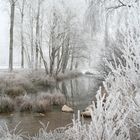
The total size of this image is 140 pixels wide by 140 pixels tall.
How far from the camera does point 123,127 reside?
10.5 ft

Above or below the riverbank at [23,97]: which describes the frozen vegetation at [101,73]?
above

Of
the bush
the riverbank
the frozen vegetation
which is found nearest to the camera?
the frozen vegetation

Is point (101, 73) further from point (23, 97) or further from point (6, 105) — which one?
point (6, 105)

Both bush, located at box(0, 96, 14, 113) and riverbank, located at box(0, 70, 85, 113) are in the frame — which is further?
riverbank, located at box(0, 70, 85, 113)

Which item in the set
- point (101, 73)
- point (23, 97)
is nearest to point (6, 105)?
point (23, 97)

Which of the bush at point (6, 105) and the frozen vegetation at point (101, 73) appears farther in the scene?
the bush at point (6, 105)

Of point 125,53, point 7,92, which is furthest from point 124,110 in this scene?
point 7,92

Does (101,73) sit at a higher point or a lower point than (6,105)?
higher

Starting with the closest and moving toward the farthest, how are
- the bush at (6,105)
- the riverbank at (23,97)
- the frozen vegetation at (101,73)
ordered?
the frozen vegetation at (101,73)
the bush at (6,105)
the riverbank at (23,97)

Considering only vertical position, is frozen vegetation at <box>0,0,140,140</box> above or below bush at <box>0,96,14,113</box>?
above

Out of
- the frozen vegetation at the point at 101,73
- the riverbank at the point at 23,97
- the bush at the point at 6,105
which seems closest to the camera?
the frozen vegetation at the point at 101,73

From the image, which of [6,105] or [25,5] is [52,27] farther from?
[6,105]

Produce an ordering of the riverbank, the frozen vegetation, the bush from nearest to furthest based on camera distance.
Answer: the frozen vegetation → the bush → the riverbank

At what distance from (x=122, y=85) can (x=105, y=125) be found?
0.58 metres
